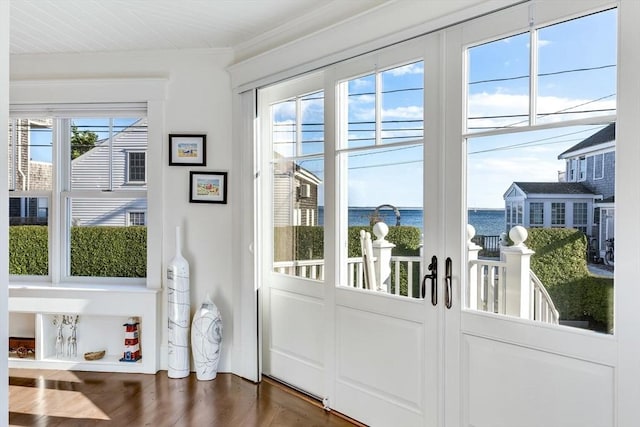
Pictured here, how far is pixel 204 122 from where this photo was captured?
4.00m

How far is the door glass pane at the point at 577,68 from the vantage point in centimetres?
195

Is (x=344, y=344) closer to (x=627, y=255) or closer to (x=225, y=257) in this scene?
(x=225, y=257)

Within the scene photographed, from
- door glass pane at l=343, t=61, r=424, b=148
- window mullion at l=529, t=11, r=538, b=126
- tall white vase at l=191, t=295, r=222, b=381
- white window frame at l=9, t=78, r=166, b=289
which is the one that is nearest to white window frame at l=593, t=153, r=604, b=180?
window mullion at l=529, t=11, r=538, b=126

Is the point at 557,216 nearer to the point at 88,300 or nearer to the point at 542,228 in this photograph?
the point at 542,228

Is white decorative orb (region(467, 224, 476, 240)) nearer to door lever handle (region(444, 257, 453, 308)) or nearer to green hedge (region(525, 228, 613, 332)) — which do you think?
door lever handle (region(444, 257, 453, 308))

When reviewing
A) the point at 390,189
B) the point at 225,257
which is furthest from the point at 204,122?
the point at 390,189

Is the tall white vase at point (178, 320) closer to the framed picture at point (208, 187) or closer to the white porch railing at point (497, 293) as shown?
the framed picture at point (208, 187)

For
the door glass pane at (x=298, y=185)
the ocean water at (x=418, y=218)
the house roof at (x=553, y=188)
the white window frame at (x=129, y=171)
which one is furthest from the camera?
the white window frame at (x=129, y=171)

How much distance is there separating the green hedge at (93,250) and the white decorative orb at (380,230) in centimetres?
214

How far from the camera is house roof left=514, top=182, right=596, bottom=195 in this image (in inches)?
81.7

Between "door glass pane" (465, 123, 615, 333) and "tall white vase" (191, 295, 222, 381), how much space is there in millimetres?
2018

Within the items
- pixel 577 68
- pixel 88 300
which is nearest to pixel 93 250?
pixel 88 300

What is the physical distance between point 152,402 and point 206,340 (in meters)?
0.57

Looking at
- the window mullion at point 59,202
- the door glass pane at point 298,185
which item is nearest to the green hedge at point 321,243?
the door glass pane at point 298,185
